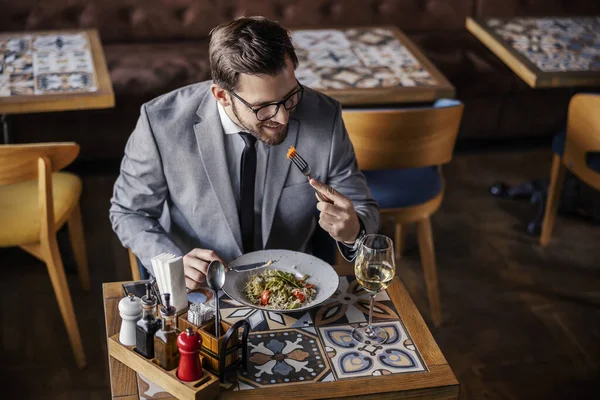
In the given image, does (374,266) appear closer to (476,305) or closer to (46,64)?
(476,305)

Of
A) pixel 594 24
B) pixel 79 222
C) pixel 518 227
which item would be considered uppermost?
pixel 594 24

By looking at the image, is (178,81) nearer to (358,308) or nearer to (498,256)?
(498,256)

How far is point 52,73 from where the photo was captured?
3117 millimetres

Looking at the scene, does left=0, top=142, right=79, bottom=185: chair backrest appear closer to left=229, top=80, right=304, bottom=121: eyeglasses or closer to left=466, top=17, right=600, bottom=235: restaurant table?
left=229, top=80, right=304, bottom=121: eyeglasses

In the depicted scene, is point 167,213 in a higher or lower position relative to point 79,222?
higher

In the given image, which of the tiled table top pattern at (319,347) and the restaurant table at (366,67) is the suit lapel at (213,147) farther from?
the restaurant table at (366,67)

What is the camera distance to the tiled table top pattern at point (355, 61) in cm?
319

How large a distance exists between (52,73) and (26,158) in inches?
30.9

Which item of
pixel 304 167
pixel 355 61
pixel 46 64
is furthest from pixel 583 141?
pixel 46 64

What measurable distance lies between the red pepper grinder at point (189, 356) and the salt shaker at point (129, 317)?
0.15 m

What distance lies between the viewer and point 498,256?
3.47 metres

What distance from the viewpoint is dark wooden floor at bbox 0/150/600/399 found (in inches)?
107

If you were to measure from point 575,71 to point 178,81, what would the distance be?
176cm

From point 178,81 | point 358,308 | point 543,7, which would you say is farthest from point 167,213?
point 543,7
